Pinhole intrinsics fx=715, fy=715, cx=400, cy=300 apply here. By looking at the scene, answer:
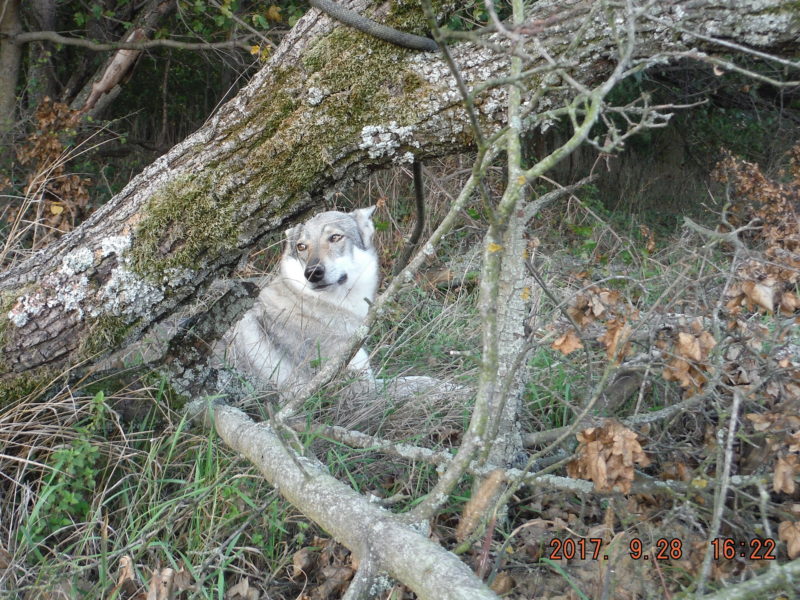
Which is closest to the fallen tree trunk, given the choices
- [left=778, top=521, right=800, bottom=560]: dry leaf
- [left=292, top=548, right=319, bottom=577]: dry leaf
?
[left=292, top=548, right=319, bottom=577]: dry leaf

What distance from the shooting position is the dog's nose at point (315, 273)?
4.24 meters

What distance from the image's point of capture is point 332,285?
4.43 meters

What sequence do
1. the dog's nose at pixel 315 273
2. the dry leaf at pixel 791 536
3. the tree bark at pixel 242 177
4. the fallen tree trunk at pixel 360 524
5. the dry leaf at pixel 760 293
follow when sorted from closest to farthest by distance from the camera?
the fallen tree trunk at pixel 360 524, the dry leaf at pixel 791 536, the dry leaf at pixel 760 293, the tree bark at pixel 242 177, the dog's nose at pixel 315 273

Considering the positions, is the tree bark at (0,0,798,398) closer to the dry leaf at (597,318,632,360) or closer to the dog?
the dry leaf at (597,318,632,360)

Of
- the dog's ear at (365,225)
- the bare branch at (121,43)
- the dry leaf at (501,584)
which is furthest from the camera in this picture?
the bare branch at (121,43)

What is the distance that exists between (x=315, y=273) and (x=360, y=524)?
2.45m

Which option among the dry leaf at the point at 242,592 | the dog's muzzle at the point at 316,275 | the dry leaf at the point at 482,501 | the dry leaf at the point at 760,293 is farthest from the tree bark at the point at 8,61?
the dry leaf at the point at 760,293

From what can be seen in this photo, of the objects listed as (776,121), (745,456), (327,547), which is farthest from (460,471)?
(776,121)

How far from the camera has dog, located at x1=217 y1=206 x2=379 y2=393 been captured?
411 centimetres

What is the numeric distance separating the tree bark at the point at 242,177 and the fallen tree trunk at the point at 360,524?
67 cm

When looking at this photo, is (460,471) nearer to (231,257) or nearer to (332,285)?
(231,257)

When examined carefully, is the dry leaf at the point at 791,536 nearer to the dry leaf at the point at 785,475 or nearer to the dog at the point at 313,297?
the dry leaf at the point at 785,475
